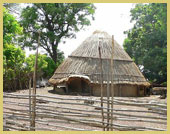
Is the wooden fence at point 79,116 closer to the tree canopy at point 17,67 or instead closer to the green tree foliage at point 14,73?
the tree canopy at point 17,67

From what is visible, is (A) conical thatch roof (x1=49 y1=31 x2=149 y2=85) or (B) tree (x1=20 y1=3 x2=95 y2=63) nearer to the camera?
(A) conical thatch roof (x1=49 y1=31 x2=149 y2=85)

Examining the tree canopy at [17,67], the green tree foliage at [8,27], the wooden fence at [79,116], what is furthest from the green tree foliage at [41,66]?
the wooden fence at [79,116]

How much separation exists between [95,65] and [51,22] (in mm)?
8219

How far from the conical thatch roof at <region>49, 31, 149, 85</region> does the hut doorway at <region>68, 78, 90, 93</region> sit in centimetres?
54

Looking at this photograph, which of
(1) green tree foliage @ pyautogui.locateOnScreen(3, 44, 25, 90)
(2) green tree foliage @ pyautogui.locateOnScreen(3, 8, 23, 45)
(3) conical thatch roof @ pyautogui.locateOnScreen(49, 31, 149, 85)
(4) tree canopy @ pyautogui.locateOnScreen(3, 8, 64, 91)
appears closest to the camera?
(2) green tree foliage @ pyautogui.locateOnScreen(3, 8, 23, 45)

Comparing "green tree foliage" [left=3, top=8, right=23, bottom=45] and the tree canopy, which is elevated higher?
"green tree foliage" [left=3, top=8, right=23, bottom=45]

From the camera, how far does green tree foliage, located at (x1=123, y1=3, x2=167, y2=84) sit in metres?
14.6

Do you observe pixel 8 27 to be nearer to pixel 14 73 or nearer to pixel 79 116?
pixel 79 116

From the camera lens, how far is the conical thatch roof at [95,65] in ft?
37.0

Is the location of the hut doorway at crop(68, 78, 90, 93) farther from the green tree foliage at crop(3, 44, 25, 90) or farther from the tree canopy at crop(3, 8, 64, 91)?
the green tree foliage at crop(3, 44, 25, 90)

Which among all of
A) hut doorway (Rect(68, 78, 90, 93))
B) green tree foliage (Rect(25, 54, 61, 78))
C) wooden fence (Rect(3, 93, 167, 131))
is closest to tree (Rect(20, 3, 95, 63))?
green tree foliage (Rect(25, 54, 61, 78))

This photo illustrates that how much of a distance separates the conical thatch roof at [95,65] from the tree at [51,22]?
5516 mm

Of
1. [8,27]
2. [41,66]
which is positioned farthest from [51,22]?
[8,27]

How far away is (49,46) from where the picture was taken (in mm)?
18562
